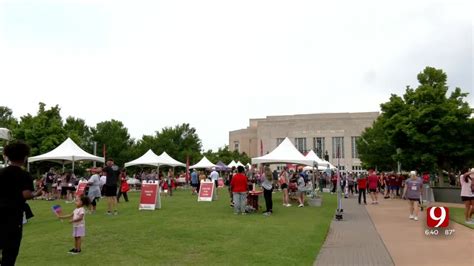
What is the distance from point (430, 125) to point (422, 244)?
19.2 m

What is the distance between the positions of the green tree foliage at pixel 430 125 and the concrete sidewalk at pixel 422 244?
13889 mm

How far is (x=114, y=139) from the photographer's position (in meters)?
63.7

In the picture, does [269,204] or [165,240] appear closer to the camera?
[165,240]

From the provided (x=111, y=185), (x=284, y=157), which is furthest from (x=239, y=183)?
(x=284, y=157)

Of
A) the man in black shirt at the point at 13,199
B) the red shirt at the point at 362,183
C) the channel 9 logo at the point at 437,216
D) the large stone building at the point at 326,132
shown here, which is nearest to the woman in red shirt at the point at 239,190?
the channel 9 logo at the point at 437,216

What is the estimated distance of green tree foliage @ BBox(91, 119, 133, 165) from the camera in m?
62.7

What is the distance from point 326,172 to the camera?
45656mm

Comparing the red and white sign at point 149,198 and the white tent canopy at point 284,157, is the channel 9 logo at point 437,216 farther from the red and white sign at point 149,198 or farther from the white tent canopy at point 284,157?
the white tent canopy at point 284,157

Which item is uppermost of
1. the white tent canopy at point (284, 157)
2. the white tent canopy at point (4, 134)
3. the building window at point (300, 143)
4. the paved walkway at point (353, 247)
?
the building window at point (300, 143)

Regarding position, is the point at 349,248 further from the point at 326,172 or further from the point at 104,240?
the point at 326,172

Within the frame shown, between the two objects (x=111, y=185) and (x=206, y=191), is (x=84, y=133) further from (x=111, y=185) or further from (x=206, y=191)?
(x=111, y=185)

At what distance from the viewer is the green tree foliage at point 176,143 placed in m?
68.5

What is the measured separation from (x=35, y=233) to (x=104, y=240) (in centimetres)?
243

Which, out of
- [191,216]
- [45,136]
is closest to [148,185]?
[191,216]
